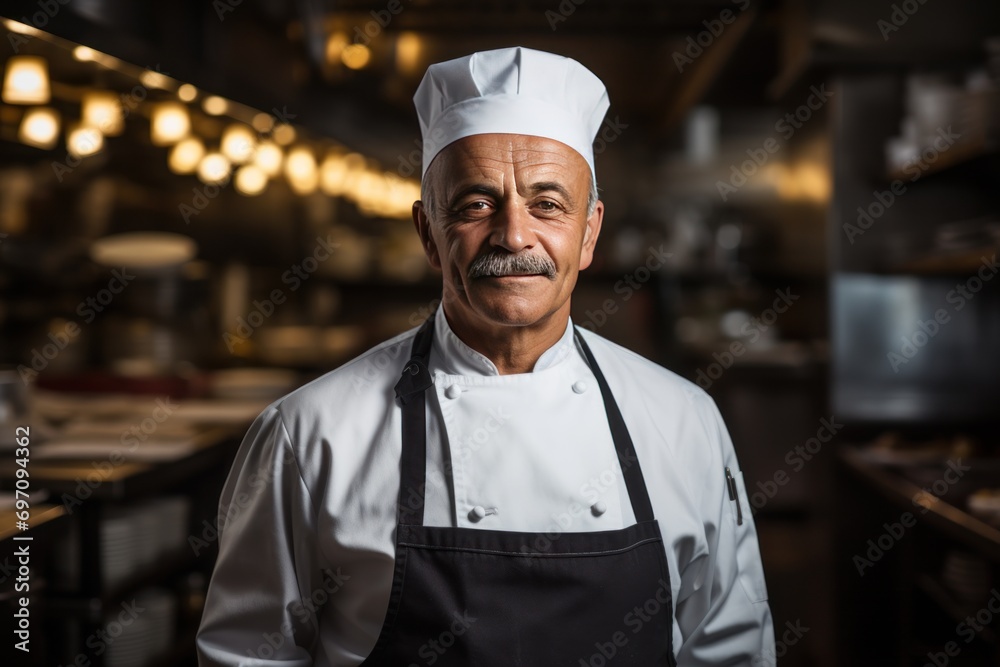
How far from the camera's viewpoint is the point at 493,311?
1541 millimetres

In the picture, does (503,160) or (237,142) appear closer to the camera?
(503,160)

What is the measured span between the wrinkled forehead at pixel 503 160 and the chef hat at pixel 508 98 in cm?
1

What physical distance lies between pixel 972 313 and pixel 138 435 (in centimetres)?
341

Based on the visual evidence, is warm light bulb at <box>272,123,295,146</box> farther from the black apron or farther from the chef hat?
the black apron

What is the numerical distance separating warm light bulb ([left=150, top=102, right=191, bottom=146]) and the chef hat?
2.24 m

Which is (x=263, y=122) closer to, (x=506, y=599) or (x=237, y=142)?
(x=237, y=142)

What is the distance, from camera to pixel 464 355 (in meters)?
1.64

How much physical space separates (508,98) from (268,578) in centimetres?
91

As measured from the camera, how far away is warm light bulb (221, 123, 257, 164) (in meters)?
3.93

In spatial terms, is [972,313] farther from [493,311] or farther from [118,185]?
[118,185]

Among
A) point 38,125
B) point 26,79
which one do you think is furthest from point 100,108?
point 26,79

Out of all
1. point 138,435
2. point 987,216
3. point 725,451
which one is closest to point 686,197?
point 987,216

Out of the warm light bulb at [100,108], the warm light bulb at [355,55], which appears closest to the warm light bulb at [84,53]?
the warm light bulb at [100,108]

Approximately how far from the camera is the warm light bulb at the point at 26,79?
2.73 meters
